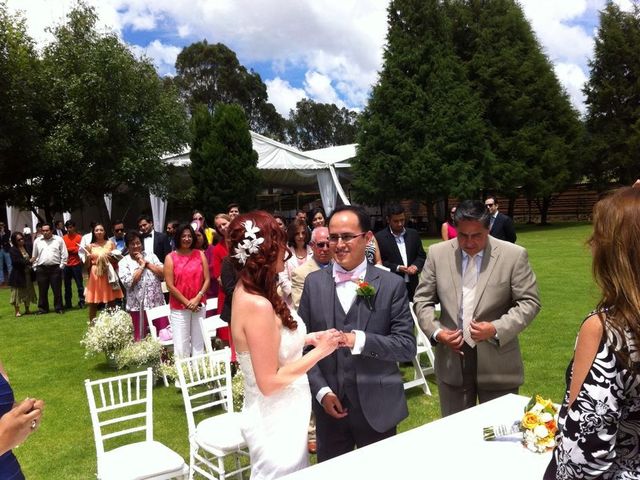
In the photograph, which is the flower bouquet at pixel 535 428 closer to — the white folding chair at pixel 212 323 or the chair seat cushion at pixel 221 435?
the chair seat cushion at pixel 221 435

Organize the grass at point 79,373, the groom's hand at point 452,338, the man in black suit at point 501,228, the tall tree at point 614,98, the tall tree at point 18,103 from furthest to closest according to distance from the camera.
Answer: the tall tree at point 614,98, the tall tree at point 18,103, the man in black suit at point 501,228, the grass at point 79,373, the groom's hand at point 452,338

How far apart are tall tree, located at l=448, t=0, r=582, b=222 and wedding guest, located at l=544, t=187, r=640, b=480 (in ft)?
99.5

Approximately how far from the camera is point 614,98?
3544 centimetres

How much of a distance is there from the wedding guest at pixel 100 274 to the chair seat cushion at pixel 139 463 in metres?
6.49

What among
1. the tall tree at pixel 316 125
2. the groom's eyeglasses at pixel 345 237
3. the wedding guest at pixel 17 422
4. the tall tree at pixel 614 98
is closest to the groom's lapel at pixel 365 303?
the groom's eyeglasses at pixel 345 237

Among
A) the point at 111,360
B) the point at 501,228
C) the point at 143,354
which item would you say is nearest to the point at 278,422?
the point at 143,354

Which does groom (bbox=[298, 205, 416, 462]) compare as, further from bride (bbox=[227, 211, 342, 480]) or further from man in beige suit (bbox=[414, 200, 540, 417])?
man in beige suit (bbox=[414, 200, 540, 417])

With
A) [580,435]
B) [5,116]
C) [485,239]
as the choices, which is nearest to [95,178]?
[5,116]

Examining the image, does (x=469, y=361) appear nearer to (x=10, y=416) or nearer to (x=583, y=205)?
(x=10, y=416)

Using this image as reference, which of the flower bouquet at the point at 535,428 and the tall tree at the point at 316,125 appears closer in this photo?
the flower bouquet at the point at 535,428

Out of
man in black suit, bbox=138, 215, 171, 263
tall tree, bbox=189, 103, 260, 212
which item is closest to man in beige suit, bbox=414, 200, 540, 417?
man in black suit, bbox=138, 215, 171, 263

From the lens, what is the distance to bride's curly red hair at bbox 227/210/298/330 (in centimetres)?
271

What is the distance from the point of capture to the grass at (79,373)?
17.5 ft

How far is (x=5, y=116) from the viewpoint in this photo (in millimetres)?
18359
